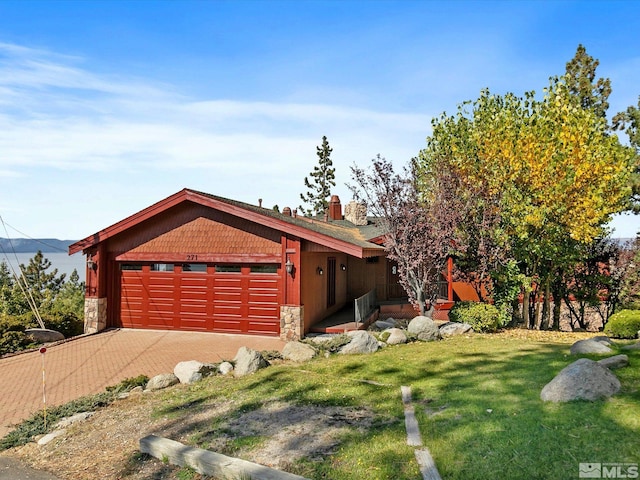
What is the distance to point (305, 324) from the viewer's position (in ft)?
48.8

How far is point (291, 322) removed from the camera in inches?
567

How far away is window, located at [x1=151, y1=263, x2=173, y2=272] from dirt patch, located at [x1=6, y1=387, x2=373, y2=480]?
8722 mm

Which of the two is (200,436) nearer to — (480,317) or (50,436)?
(50,436)

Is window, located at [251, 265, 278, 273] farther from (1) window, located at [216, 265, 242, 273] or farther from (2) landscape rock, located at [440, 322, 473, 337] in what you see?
(2) landscape rock, located at [440, 322, 473, 337]

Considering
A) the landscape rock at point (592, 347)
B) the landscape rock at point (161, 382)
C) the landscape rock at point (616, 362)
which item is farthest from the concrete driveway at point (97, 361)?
the landscape rock at point (616, 362)

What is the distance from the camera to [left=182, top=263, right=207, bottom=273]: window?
52.2ft

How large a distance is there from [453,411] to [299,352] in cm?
544

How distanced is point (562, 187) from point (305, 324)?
10.3 metres

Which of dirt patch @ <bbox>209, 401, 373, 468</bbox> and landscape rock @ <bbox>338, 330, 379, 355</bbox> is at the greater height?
landscape rock @ <bbox>338, 330, 379, 355</bbox>

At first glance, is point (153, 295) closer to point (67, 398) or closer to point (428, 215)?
point (67, 398)

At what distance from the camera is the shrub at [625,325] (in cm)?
1351

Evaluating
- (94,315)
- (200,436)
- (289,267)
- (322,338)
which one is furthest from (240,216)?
(200,436)

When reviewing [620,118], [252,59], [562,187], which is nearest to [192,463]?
[252,59]

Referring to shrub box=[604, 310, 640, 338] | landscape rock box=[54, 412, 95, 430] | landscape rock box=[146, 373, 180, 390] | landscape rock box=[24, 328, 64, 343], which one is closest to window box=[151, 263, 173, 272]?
landscape rock box=[24, 328, 64, 343]
